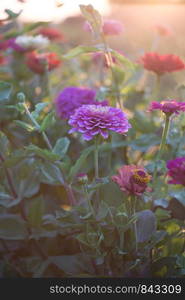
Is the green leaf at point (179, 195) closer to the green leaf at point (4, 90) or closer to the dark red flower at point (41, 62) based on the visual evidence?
the green leaf at point (4, 90)

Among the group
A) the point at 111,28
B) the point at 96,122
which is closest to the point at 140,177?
the point at 96,122

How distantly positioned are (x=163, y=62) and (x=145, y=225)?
396mm

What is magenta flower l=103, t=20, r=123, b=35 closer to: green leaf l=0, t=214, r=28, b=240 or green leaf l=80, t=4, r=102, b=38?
green leaf l=80, t=4, r=102, b=38

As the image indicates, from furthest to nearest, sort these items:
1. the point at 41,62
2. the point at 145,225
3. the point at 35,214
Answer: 1. the point at 41,62
2. the point at 35,214
3. the point at 145,225

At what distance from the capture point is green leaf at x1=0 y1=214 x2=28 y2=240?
1040 millimetres

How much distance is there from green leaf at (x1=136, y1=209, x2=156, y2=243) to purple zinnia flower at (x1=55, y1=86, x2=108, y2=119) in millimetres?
277

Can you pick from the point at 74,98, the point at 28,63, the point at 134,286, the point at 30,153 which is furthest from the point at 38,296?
the point at 28,63

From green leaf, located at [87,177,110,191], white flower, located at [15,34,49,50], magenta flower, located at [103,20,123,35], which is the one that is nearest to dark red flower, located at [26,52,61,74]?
white flower, located at [15,34,49,50]

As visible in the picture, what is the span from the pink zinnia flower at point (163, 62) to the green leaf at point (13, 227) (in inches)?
18.4

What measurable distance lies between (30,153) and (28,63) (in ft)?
1.47

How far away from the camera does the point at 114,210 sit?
2.90 feet

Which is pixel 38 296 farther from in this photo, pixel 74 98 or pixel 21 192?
pixel 74 98

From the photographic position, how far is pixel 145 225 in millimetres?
908

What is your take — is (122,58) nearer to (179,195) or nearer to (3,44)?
(179,195)
